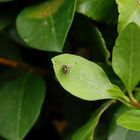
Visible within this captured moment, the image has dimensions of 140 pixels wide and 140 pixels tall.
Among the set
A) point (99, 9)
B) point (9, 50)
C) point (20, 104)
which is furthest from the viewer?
point (9, 50)

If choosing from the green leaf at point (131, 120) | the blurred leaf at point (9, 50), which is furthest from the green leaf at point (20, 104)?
the green leaf at point (131, 120)

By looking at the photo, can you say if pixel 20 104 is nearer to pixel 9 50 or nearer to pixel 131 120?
pixel 9 50

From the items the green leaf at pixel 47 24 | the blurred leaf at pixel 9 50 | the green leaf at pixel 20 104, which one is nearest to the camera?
the green leaf at pixel 47 24

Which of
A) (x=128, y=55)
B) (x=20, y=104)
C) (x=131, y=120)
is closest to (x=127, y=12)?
(x=128, y=55)

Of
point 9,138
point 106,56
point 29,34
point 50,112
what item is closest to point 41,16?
point 29,34

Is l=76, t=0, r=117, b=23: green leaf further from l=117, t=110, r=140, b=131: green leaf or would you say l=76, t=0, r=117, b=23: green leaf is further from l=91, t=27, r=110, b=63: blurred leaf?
l=117, t=110, r=140, b=131: green leaf

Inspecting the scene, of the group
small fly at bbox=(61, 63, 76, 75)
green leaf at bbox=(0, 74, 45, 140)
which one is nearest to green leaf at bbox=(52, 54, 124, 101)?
small fly at bbox=(61, 63, 76, 75)

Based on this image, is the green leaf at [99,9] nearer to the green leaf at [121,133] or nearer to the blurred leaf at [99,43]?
the blurred leaf at [99,43]

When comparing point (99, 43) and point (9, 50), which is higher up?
point (99, 43)
